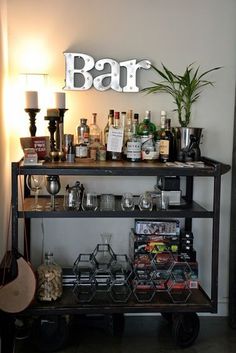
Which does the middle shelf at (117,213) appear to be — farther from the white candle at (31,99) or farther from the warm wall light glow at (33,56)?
the warm wall light glow at (33,56)

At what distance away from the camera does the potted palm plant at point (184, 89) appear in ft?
9.14

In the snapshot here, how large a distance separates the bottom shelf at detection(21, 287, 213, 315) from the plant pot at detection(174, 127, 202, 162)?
791 mm

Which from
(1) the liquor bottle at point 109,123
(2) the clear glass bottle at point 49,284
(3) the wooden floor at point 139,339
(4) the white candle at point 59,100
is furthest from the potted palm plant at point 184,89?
(3) the wooden floor at point 139,339

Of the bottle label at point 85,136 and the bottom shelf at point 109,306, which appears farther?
the bottle label at point 85,136

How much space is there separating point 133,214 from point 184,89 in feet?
2.69

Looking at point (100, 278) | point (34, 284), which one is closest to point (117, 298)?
point (100, 278)

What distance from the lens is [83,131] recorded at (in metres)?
2.87

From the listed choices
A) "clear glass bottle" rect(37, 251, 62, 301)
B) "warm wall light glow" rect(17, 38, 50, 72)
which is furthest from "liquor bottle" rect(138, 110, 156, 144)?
"clear glass bottle" rect(37, 251, 62, 301)

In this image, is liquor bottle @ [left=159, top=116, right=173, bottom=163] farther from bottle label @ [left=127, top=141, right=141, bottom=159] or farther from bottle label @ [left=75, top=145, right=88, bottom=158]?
bottle label @ [left=75, top=145, right=88, bottom=158]

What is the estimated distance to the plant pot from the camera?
9.10 feet

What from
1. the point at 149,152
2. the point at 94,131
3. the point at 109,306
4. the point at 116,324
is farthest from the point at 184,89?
the point at 116,324

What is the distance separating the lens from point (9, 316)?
8.25ft

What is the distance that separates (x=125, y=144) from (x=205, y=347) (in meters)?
1.22

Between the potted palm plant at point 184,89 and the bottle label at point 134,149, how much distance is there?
0.78ft
